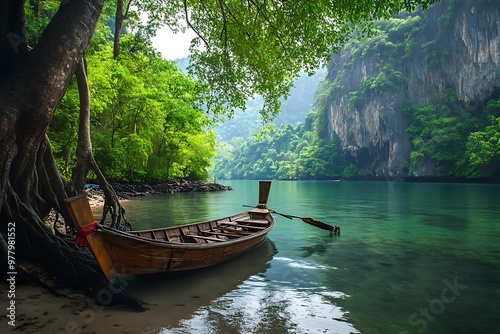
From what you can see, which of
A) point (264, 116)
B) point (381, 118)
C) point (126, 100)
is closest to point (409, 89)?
point (381, 118)

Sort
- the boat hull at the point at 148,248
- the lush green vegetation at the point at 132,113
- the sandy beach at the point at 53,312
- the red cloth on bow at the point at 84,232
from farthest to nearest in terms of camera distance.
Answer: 1. the lush green vegetation at the point at 132,113
2. the boat hull at the point at 148,248
3. the red cloth on bow at the point at 84,232
4. the sandy beach at the point at 53,312

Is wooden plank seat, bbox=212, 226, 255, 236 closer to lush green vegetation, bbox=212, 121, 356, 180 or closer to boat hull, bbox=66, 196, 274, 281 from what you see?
boat hull, bbox=66, 196, 274, 281

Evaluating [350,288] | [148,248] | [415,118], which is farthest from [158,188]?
[415,118]

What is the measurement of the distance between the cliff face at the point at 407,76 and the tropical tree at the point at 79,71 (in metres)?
57.5

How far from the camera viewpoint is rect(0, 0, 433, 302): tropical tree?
528cm

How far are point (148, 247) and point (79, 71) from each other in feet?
17.1

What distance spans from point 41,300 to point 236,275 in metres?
4.15

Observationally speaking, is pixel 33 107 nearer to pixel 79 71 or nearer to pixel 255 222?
pixel 79 71

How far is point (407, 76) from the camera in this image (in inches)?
2972

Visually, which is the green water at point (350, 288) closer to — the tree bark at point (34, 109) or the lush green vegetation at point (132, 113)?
the tree bark at point (34, 109)

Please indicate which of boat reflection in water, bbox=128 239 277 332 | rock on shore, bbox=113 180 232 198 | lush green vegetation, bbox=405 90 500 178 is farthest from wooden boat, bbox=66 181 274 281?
lush green vegetation, bbox=405 90 500 178

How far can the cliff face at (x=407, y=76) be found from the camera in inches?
2196

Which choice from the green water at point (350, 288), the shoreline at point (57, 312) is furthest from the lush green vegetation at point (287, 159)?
the shoreline at point (57, 312)

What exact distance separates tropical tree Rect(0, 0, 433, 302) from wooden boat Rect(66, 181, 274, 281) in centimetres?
63
